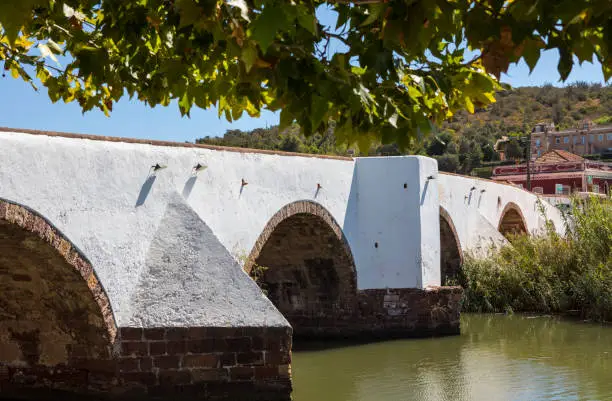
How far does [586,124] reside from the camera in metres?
48.0

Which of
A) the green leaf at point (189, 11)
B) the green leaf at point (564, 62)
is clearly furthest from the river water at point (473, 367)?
the green leaf at point (189, 11)

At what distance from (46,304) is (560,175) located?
86.8 ft

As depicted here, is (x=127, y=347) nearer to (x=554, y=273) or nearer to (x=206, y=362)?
(x=206, y=362)

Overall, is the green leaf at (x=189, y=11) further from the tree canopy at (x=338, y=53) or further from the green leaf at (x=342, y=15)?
the green leaf at (x=342, y=15)

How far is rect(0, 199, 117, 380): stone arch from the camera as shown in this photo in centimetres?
666

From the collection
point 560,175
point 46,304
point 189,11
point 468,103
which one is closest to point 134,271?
point 46,304

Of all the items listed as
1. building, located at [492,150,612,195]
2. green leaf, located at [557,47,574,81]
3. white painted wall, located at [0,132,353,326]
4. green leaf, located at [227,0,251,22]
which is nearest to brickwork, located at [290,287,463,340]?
white painted wall, located at [0,132,353,326]

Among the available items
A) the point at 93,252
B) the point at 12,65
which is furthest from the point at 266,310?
the point at 12,65

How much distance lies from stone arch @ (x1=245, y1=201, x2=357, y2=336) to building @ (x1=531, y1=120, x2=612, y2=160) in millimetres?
37334

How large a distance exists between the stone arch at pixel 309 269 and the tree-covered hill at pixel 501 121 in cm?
2448

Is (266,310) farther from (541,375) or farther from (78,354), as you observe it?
(541,375)

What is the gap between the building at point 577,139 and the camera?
47.5m

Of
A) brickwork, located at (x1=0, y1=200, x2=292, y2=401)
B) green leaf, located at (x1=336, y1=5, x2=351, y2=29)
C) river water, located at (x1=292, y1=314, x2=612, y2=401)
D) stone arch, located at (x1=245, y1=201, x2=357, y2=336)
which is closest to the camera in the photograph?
green leaf, located at (x1=336, y1=5, x2=351, y2=29)

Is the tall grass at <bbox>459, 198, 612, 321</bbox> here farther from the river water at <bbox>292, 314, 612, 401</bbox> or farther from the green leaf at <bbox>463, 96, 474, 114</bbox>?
the green leaf at <bbox>463, 96, 474, 114</bbox>
